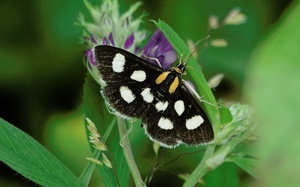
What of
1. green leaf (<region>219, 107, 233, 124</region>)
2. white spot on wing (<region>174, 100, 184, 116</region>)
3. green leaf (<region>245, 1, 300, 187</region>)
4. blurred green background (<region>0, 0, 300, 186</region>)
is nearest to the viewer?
green leaf (<region>245, 1, 300, 187</region>)

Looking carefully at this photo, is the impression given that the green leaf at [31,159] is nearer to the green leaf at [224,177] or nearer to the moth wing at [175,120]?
the moth wing at [175,120]

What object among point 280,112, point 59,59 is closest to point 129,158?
point 280,112

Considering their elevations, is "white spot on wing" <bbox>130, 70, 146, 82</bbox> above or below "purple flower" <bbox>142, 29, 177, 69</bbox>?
below

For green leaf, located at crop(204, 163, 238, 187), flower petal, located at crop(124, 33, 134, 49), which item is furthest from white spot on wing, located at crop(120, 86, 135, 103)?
green leaf, located at crop(204, 163, 238, 187)

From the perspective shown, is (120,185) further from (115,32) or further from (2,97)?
(2,97)

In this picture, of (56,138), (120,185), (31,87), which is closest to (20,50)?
(31,87)

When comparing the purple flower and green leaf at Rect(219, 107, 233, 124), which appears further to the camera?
the purple flower

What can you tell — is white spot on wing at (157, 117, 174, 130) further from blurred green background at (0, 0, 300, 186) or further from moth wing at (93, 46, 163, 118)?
blurred green background at (0, 0, 300, 186)

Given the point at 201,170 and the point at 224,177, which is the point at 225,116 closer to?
the point at 201,170
